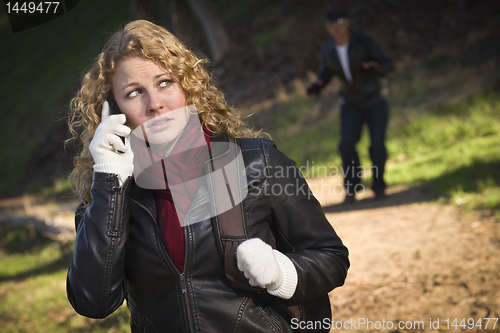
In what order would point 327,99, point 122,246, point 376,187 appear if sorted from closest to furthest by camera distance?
point 122,246 → point 376,187 → point 327,99

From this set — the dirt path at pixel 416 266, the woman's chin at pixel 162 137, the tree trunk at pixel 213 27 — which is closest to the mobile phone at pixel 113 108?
the woman's chin at pixel 162 137

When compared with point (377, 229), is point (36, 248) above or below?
below

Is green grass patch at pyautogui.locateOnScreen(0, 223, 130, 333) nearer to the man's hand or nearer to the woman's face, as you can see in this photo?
the woman's face

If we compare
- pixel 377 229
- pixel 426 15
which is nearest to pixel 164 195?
pixel 377 229

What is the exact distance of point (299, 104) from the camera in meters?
12.1

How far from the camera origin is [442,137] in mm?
7203

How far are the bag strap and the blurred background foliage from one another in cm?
86

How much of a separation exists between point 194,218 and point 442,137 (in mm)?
6612

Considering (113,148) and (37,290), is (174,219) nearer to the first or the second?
(113,148)

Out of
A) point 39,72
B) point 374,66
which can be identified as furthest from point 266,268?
point 39,72

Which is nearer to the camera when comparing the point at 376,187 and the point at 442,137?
the point at 376,187

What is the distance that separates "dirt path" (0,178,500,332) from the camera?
9.64ft

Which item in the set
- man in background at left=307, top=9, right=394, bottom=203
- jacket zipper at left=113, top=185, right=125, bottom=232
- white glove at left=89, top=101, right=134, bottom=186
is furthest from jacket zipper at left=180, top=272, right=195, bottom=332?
man in background at left=307, top=9, right=394, bottom=203

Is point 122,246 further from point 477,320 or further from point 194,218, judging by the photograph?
point 477,320
